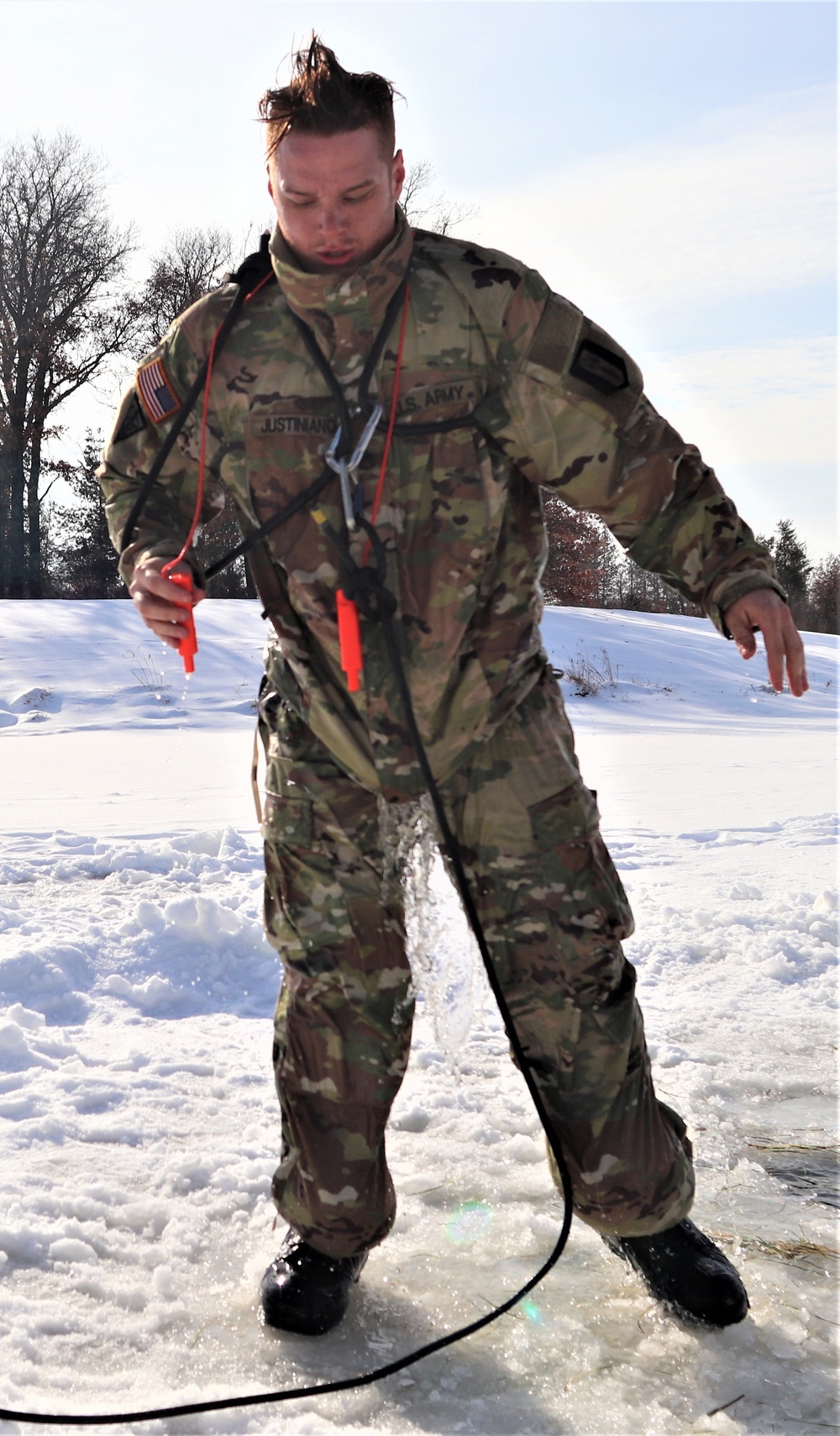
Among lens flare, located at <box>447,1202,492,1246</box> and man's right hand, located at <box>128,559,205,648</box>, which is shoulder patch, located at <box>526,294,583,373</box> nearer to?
man's right hand, located at <box>128,559,205,648</box>

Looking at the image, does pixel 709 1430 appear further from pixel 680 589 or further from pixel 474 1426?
pixel 680 589

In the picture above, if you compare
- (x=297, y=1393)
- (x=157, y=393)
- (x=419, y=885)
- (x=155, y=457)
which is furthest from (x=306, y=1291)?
(x=157, y=393)

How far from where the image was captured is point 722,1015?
12.0 feet

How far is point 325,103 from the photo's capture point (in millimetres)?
2068

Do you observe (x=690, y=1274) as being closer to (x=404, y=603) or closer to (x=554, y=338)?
(x=404, y=603)

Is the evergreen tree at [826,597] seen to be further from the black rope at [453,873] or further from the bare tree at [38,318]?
the black rope at [453,873]

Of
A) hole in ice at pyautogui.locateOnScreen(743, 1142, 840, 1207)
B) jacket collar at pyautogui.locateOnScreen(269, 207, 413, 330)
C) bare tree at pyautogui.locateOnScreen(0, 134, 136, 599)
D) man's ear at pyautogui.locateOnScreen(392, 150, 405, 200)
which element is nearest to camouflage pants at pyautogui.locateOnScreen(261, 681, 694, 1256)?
hole in ice at pyautogui.locateOnScreen(743, 1142, 840, 1207)

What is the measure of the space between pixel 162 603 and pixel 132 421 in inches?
19.0

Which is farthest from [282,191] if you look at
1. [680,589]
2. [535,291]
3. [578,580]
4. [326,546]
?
[578,580]

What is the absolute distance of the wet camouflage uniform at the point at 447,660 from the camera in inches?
83.7

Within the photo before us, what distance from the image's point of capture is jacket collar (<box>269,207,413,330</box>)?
2.10 m

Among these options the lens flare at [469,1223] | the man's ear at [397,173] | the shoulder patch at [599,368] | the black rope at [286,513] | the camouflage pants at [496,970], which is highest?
the man's ear at [397,173]

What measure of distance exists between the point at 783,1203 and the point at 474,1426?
99 centimetres

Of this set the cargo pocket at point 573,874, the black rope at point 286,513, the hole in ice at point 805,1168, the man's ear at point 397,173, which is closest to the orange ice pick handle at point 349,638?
the black rope at point 286,513
